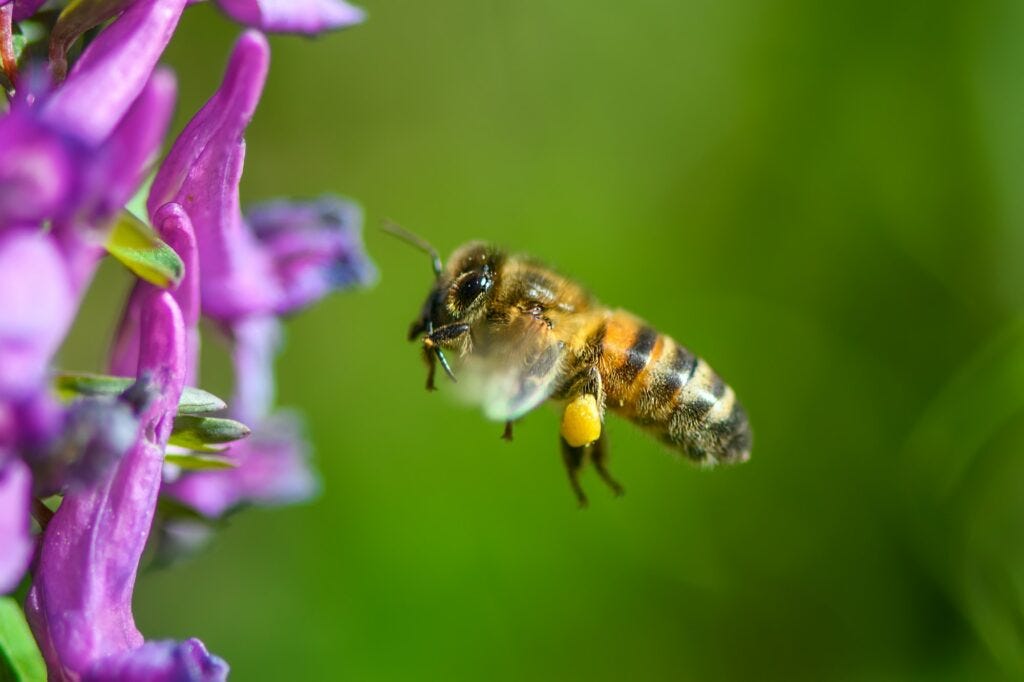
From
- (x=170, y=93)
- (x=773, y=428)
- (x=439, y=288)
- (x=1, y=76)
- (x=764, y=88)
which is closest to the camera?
(x=170, y=93)

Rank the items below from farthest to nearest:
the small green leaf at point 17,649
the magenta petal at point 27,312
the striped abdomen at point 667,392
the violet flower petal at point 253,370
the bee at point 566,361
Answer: the striped abdomen at point 667,392
the bee at point 566,361
the violet flower petal at point 253,370
the small green leaf at point 17,649
the magenta petal at point 27,312

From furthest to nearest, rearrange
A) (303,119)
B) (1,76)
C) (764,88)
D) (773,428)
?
1. (303,119)
2. (764,88)
3. (773,428)
4. (1,76)

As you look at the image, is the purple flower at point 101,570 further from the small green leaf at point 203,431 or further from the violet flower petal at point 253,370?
Answer: the violet flower petal at point 253,370

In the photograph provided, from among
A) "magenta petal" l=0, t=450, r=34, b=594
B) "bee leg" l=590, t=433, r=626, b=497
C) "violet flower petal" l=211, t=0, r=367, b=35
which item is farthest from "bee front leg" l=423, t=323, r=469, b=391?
"magenta petal" l=0, t=450, r=34, b=594

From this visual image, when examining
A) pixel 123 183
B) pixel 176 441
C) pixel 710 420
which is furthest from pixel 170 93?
pixel 710 420

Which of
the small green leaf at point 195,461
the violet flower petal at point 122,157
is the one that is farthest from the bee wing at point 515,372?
the violet flower petal at point 122,157

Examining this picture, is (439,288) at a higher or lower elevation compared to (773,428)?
higher

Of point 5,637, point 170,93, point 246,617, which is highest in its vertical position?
point 170,93

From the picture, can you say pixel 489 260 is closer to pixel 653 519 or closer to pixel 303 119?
pixel 653 519

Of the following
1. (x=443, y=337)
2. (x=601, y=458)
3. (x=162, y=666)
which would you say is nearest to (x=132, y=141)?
(x=162, y=666)
